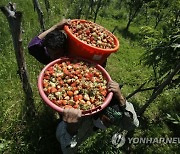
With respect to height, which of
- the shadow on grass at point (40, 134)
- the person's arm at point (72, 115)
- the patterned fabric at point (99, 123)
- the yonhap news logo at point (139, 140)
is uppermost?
the person's arm at point (72, 115)

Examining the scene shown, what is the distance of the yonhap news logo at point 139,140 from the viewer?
429 centimetres

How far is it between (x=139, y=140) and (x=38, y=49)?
2339mm

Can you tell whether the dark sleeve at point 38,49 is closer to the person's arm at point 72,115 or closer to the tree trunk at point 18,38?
the tree trunk at point 18,38

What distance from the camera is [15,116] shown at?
4102 mm

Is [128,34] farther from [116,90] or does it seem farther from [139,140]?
[116,90]

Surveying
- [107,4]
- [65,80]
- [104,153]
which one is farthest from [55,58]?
[107,4]

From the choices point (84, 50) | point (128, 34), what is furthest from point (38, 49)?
point (128, 34)

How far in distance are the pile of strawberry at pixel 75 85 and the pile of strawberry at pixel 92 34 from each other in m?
0.29

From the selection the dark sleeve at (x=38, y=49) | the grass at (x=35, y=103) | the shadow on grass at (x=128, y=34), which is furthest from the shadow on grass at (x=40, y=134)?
the shadow on grass at (x=128, y=34)

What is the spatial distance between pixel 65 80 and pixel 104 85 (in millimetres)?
447

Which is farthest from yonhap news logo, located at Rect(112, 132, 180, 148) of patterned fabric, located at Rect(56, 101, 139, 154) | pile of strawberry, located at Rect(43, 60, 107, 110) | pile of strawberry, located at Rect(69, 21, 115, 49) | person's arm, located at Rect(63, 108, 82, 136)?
person's arm, located at Rect(63, 108, 82, 136)

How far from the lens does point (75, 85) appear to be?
3070 millimetres

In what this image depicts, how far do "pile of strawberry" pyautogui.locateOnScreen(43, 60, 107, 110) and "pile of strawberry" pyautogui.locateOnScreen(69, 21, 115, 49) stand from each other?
0.94 ft

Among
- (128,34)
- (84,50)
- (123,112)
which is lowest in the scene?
(128,34)
